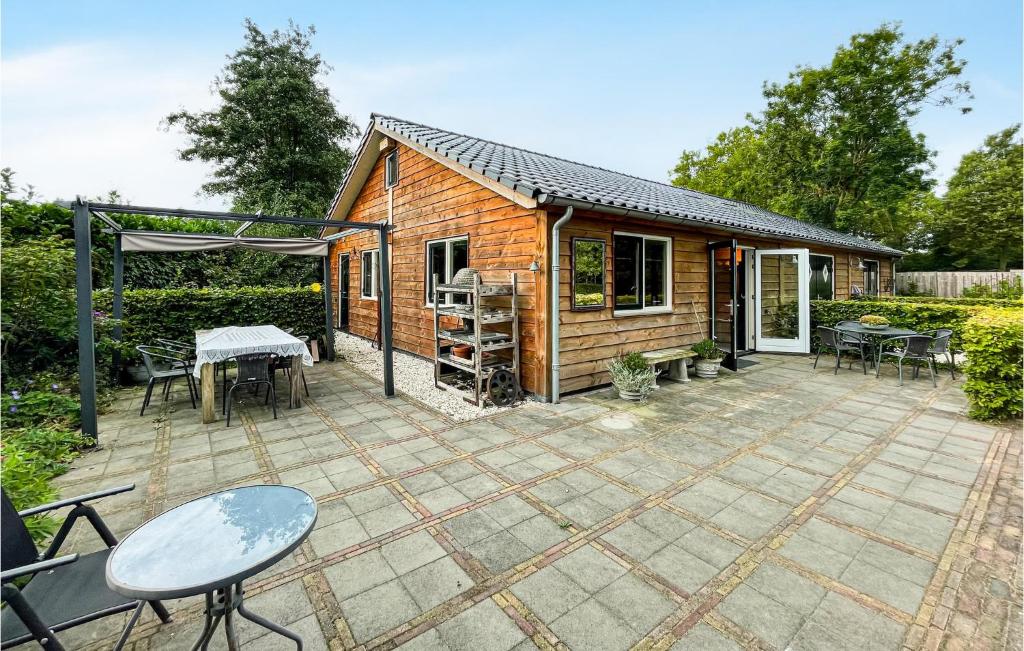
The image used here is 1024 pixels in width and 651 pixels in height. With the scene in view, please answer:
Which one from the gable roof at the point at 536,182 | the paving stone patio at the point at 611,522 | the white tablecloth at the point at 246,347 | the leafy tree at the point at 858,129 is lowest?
the paving stone patio at the point at 611,522

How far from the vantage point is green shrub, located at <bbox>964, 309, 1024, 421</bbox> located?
4.49 meters

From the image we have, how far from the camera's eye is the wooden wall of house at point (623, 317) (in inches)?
219

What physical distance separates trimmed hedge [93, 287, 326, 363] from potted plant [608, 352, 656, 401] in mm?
6250

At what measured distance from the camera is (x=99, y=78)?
17.4ft

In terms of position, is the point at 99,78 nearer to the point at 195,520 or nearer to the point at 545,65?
the point at 195,520

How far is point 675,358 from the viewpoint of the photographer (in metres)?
6.32

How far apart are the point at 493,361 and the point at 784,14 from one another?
9.07 meters

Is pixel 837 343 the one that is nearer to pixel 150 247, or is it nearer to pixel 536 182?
pixel 536 182

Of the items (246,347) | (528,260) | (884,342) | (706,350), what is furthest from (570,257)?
(884,342)

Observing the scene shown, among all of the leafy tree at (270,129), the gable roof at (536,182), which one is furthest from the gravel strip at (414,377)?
the leafy tree at (270,129)

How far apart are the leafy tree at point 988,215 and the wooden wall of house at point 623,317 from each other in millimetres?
20285

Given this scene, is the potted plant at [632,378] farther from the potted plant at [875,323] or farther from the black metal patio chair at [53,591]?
the black metal patio chair at [53,591]

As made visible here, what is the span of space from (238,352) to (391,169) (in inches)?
228

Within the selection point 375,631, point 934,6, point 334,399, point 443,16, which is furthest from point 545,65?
point 375,631
